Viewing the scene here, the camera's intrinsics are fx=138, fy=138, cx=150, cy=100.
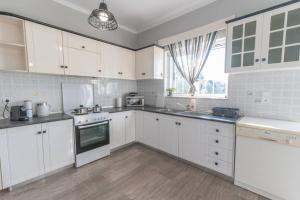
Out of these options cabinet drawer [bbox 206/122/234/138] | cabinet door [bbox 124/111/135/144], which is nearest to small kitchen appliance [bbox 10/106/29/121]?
cabinet door [bbox 124/111/135/144]

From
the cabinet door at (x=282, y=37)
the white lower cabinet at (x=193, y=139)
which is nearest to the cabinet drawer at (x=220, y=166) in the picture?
the white lower cabinet at (x=193, y=139)

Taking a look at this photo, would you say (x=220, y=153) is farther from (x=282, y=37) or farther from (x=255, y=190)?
(x=282, y=37)

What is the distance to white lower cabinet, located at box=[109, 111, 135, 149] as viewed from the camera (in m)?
2.88

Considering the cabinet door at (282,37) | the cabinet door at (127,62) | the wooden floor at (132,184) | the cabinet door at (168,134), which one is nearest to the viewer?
the cabinet door at (282,37)

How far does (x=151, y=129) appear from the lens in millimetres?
2990

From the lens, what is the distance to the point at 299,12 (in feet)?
5.16

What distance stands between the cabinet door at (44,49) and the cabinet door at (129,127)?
155cm

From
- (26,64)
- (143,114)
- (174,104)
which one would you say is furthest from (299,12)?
(26,64)

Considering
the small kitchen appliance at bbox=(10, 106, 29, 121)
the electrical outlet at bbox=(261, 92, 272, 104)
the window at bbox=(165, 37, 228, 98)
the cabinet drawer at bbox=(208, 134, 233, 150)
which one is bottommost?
the cabinet drawer at bbox=(208, 134, 233, 150)

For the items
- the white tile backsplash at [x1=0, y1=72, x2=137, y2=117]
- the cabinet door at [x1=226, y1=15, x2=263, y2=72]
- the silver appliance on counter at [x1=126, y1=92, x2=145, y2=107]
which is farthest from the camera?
the silver appliance on counter at [x1=126, y1=92, x2=145, y2=107]

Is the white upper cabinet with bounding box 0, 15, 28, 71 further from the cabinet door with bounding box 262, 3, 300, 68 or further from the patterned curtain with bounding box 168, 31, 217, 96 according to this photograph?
the cabinet door with bounding box 262, 3, 300, 68

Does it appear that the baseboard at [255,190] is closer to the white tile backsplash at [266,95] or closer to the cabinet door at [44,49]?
the white tile backsplash at [266,95]

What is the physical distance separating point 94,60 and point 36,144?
171 cm

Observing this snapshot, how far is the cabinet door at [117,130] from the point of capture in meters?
2.86
